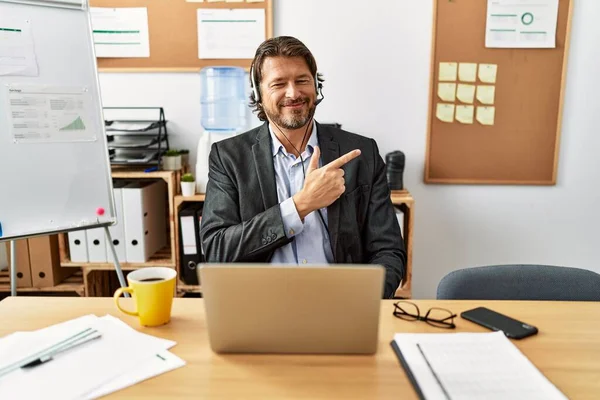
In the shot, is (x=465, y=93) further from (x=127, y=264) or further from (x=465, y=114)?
(x=127, y=264)

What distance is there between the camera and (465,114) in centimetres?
258

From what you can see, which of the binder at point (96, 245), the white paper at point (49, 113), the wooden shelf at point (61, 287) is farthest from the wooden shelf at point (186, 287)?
the white paper at point (49, 113)

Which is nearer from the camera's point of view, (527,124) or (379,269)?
(379,269)

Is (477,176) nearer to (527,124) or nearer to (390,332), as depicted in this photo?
(527,124)

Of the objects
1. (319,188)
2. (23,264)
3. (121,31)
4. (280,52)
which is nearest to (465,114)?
(280,52)

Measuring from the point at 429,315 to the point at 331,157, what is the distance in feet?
2.26

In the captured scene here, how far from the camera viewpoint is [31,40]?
1.60 m

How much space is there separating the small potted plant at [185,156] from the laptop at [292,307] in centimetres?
182

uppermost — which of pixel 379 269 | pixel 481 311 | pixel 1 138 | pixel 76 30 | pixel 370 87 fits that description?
pixel 76 30

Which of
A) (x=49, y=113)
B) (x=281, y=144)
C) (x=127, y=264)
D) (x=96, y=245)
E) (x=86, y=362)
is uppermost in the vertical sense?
(x=49, y=113)

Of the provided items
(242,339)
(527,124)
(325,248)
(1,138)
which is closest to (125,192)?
(1,138)

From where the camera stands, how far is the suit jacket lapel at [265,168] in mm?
1523

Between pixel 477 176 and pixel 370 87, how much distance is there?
755 mm

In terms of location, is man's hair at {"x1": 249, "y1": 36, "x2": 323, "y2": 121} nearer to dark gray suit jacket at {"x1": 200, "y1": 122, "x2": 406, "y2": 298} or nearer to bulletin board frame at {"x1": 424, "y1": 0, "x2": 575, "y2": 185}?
dark gray suit jacket at {"x1": 200, "y1": 122, "x2": 406, "y2": 298}
